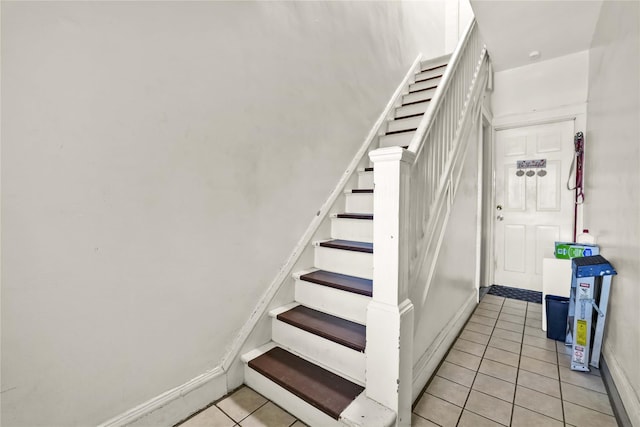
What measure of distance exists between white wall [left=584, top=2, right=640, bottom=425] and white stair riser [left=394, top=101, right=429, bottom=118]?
1373mm

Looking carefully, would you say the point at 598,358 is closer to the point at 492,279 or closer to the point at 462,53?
the point at 492,279

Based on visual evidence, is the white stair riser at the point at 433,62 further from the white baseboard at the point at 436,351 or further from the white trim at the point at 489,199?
the white baseboard at the point at 436,351

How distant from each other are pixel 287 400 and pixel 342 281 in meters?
0.74

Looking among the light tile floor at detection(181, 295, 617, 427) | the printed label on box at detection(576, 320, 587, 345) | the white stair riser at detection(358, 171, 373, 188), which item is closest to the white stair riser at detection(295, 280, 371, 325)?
the light tile floor at detection(181, 295, 617, 427)

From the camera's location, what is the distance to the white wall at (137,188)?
1.07m

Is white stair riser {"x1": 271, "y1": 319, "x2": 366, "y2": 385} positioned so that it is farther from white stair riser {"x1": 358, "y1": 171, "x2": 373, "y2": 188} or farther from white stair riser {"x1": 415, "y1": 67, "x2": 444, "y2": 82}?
white stair riser {"x1": 415, "y1": 67, "x2": 444, "y2": 82}

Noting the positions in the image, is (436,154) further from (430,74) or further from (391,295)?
(430,74)

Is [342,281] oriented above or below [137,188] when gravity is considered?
below

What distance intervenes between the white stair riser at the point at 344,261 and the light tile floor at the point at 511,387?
2.67 feet

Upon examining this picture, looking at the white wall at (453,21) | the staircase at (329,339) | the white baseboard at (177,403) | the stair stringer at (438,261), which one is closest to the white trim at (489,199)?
the stair stringer at (438,261)

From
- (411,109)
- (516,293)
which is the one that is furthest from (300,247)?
(516,293)

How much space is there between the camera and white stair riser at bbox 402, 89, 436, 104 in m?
3.12

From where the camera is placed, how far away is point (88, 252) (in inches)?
47.3

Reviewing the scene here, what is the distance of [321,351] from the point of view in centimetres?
169
